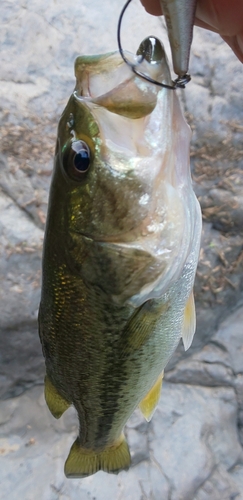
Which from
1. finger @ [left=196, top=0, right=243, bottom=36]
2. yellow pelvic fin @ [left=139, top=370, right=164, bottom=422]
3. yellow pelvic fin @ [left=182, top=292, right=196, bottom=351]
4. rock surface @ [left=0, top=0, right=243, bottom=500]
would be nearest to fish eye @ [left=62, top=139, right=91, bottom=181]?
yellow pelvic fin @ [left=182, top=292, right=196, bottom=351]

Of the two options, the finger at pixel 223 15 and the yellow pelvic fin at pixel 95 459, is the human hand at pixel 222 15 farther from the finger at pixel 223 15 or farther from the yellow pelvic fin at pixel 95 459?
the yellow pelvic fin at pixel 95 459

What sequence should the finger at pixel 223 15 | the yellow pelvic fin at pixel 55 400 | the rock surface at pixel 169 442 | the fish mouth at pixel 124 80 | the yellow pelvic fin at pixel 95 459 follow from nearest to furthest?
the fish mouth at pixel 124 80 → the finger at pixel 223 15 → the yellow pelvic fin at pixel 55 400 → the yellow pelvic fin at pixel 95 459 → the rock surface at pixel 169 442

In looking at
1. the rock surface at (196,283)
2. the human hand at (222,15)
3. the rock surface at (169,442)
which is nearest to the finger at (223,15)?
the human hand at (222,15)

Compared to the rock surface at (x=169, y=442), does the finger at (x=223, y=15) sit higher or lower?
higher

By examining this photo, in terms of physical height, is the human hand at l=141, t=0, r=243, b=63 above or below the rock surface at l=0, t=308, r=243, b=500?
above

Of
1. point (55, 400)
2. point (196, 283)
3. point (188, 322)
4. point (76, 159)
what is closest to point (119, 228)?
point (76, 159)

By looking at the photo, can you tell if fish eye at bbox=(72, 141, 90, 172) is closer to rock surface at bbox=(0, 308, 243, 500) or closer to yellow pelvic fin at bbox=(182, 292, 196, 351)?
yellow pelvic fin at bbox=(182, 292, 196, 351)

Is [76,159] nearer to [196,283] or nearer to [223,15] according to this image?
[223,15]
